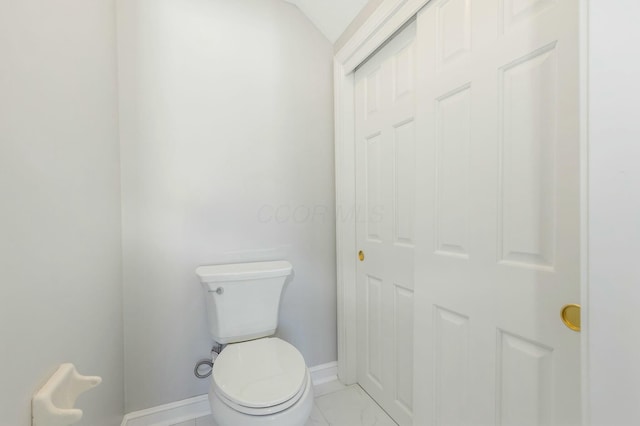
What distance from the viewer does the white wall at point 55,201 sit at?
547 mm

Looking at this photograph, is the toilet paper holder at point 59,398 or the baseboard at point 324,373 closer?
the toilet paper holder at point 59,398

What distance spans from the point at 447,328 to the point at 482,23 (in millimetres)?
1009

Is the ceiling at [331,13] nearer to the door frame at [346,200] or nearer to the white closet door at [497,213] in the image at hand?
Result: the door frame at [346,200]

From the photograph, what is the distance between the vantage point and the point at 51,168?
0.69 metres

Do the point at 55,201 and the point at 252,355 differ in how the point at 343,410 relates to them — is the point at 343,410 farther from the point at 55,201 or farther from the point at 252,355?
the point at 55,201

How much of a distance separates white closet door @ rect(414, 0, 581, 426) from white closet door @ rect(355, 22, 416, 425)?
0.46ft

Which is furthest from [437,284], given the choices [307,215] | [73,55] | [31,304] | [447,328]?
[73,55]

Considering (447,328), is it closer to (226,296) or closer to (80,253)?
(226,296)

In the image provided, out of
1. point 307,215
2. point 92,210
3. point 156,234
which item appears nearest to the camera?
point 92,210

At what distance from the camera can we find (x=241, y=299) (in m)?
1.31

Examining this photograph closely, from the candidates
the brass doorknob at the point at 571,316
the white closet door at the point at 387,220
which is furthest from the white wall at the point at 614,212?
the white closet door at the point at 387,220

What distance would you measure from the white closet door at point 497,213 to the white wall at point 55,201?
1.14 m

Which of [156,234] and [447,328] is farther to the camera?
[156,234]

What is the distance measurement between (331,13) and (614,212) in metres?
1.58
